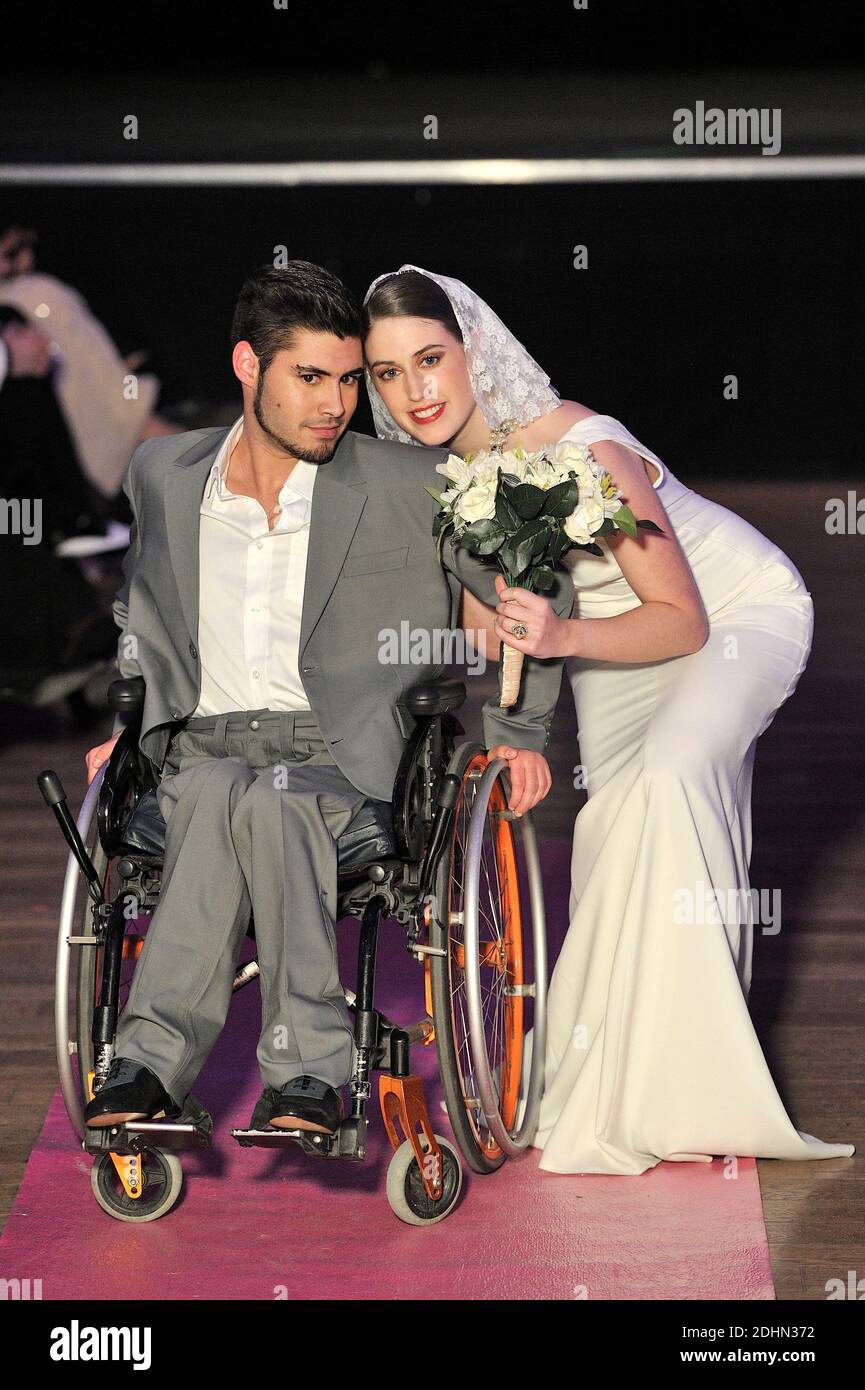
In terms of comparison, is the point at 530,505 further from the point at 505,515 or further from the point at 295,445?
the point at 295,445

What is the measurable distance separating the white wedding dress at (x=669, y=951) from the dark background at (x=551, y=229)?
970 centimetres

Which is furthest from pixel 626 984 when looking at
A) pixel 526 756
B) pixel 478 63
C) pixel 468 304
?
pixel 478 63

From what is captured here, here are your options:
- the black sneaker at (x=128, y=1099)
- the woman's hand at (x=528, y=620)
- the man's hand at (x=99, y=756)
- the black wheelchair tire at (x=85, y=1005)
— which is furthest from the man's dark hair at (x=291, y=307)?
the black sneaker at (x=128, y=1099)

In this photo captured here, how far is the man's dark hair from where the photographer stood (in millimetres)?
2713

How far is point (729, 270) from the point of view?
13.4 m

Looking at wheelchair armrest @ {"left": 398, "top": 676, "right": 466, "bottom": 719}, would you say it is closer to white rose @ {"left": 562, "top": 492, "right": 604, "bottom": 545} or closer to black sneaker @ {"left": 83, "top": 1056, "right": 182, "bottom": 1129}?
white rose @ {"left": 562, "top": 492, "right": 604, "bottom": 545}

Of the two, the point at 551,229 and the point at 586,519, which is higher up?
the point at 551,229

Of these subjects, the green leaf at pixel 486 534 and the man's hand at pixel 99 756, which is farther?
the man's hand at pixel 99 756

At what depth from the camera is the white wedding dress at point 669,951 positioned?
278 cm

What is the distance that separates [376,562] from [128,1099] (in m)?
0.91

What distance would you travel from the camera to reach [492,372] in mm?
2971

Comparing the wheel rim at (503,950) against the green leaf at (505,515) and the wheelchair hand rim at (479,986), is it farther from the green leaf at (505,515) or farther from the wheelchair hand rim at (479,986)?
the green leaf at (505,515)

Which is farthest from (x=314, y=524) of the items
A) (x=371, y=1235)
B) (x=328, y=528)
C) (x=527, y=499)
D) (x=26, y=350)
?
(x=26, y=350)

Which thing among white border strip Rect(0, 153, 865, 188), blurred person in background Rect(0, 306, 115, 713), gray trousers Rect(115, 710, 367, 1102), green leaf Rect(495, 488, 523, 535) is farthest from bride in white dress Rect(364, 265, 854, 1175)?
white border strip Rect(0, 153, 865, 188)
